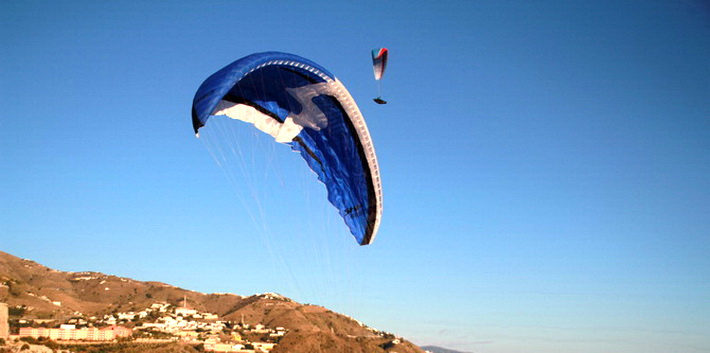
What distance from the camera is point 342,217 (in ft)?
67.8

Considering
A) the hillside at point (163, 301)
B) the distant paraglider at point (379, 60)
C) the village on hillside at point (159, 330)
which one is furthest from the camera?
the hillside at point (163, 301)

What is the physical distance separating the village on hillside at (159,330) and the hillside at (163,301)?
302 cm

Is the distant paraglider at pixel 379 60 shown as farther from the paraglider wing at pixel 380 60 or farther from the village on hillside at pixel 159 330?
the village on hillside at pixel 159 330

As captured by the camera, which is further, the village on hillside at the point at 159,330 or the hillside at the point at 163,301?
the hillside at the point at 163,301

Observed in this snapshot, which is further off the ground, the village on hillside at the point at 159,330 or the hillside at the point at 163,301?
the hillside at the point at 163,301

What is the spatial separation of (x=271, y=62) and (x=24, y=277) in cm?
11842

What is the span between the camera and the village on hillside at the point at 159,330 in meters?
72.4

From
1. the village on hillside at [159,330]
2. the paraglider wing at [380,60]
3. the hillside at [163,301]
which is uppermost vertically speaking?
the paraglider wing at [380,60]

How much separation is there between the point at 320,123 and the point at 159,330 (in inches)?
3104

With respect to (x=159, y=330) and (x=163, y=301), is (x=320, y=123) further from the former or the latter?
(x=163, y=301)

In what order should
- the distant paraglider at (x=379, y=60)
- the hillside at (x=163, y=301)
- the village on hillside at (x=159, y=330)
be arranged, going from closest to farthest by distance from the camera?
the distant paraglider at (x=379, y=60) < the village on hillside at (x=159, y=330) < the hillside at (x=163, y=301)

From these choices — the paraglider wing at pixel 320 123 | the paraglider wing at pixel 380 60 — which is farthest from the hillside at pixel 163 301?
the paraglider wing at pixel 380 60

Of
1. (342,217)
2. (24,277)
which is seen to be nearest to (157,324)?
(24,277)

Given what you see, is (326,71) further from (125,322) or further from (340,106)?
(125,322)
